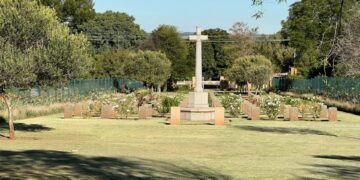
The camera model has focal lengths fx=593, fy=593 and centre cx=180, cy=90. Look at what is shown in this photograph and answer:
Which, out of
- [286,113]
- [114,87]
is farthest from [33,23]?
[114,87]

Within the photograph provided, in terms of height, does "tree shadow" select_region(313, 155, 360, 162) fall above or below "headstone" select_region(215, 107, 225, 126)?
below

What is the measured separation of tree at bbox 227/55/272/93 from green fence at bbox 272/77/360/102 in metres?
4.68

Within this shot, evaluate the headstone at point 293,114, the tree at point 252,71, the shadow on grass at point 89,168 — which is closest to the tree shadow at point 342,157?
the shadow on grass at point 89,168

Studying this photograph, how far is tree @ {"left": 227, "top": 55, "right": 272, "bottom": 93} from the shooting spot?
80625 millimetres

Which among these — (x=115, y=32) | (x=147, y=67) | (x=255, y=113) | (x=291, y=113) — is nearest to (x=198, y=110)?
(x=255, y=113)

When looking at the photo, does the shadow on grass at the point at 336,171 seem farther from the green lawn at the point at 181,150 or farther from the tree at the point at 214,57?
the tree at the point at 214,57

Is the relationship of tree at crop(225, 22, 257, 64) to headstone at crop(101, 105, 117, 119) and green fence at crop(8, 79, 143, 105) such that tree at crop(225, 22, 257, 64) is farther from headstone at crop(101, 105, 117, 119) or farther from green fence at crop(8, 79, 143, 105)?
headstone at crop(101, 105, 117, 119)

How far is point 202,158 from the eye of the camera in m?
16.1

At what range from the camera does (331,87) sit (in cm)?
5956

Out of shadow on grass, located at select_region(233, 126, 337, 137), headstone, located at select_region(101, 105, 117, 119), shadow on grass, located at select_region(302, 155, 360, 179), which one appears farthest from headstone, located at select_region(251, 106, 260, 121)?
shadow on grass, located at select_region(302, 155, 360, 179)

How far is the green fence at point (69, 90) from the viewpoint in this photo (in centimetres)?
3641

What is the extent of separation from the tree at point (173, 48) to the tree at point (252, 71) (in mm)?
12784

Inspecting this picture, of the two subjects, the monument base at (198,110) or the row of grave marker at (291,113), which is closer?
the monument base at (198,110)

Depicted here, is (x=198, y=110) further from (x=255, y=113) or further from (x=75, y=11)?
(x=75, y=11)
